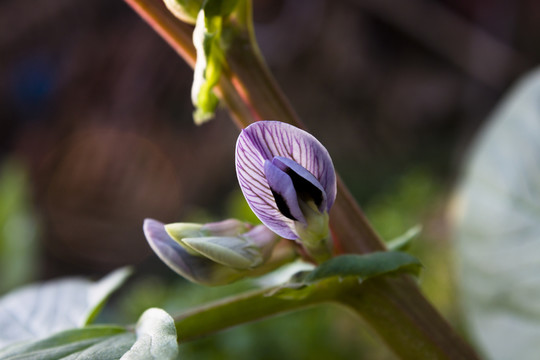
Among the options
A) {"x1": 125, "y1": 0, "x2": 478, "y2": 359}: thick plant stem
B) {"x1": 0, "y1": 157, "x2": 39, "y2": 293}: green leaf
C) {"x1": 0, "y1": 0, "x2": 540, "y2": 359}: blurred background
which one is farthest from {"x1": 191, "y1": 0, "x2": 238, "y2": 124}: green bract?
{"x1": 0, "y1": 0, "x2": 540, "y2": 359}: blurred background

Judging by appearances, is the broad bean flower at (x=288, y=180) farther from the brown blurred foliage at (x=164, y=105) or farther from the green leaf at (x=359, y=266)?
the brown blurred foliage at (x=164, y=105)

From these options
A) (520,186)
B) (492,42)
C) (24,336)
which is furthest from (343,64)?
(24,336)

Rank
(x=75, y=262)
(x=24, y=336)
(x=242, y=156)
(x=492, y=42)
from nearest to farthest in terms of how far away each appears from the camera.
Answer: (x=242, y=156) < (x=24, y=336) < (x=492, y=42) < (x=75, y=262)

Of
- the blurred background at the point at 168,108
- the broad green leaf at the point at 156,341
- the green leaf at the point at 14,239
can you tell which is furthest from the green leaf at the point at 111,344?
the blurred background at the point at 168,108

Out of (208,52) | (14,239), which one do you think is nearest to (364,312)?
(208,52)

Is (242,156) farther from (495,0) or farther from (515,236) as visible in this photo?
(495,0)

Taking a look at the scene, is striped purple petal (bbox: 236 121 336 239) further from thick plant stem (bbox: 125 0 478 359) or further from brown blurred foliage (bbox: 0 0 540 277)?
brown blurred foliage (bbox: 0 0 540 277)
